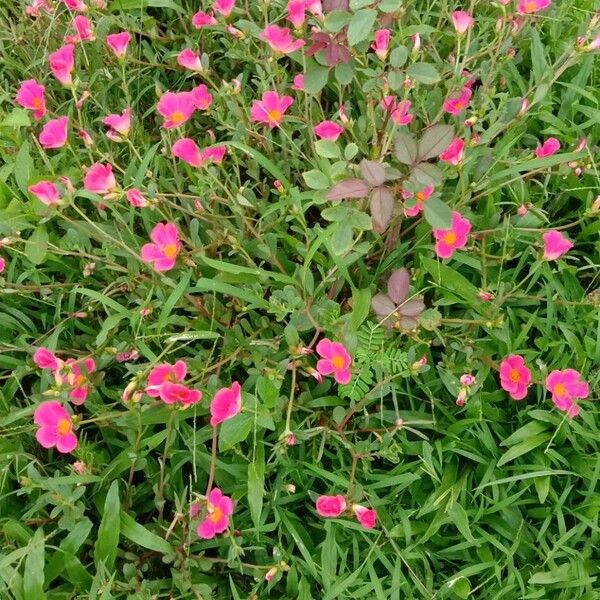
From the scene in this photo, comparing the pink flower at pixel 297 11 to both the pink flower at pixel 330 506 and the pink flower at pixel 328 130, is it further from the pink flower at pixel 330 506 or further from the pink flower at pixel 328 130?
the pink flower at pixel 330 506

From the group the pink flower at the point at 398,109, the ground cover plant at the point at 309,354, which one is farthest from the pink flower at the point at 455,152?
the pink flower at the point at 398,109

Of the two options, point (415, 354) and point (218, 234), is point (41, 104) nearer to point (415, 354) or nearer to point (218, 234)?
point (218, 234)

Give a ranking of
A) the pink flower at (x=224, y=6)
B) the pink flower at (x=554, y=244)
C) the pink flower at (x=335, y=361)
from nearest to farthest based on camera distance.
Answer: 1. the pink flower at (x=335, y=361)
2. the pink flower at (x=554, y=244)
3. the pink flower at (x=224, y=6)

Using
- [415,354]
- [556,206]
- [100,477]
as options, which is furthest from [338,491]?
[556,206]

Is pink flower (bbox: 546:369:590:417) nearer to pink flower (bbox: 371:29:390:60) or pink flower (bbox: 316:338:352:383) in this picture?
pink flower (bbox: 316:338:352:383)

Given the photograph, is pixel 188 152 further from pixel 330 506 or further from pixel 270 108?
pixel 330 506

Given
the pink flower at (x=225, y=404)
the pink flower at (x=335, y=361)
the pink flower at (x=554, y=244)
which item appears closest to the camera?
the pink flower at (x=225, y=404)

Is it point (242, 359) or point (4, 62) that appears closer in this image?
point (242, 359)
